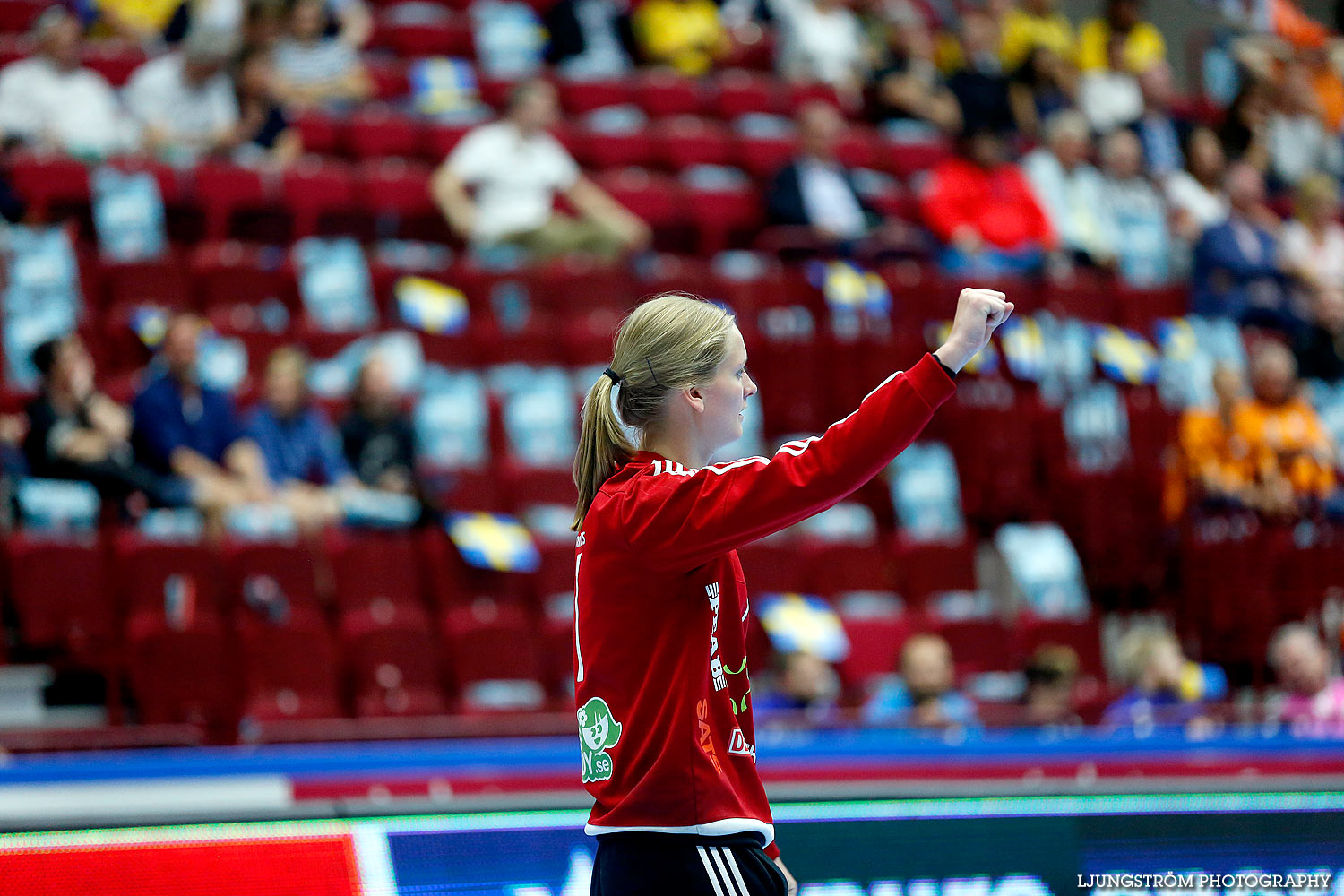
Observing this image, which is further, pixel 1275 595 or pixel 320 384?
pixel 320 384

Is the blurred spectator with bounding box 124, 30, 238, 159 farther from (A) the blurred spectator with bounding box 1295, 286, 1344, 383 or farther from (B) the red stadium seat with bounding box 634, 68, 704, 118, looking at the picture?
(A) the blurred spectator with bounding box 1295, 286, 1344, 383

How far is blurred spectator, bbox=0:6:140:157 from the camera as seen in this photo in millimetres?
7773

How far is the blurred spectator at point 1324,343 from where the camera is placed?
7781 millimetres

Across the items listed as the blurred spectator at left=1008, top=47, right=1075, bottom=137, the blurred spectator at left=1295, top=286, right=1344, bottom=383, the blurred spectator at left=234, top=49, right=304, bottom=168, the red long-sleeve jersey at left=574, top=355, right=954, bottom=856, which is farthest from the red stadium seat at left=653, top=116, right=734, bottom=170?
the red long-sleeve jersey at left=574, top=355, right=954, bottom=856

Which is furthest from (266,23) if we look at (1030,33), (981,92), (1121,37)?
(1121,37)

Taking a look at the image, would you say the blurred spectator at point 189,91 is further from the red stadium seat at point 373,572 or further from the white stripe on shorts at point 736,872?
the white stripe on shorts at point 736,872

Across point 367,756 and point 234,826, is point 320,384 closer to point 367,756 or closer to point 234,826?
point 367,756

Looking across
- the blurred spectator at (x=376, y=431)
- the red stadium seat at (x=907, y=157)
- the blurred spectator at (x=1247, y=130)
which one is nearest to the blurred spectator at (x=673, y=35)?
the red stadium seat at (x=907, y=157)

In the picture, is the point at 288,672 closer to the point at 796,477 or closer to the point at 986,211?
the point at 796,477

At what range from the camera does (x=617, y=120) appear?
915cm

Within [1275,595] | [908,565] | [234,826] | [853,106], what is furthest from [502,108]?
[234,826]

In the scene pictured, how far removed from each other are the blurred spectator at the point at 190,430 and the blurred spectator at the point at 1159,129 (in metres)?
6.64

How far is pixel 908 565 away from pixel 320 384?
284 centimetres

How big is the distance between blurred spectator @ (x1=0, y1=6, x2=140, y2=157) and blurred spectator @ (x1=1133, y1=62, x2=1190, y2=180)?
6.70 metres
